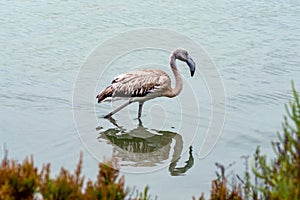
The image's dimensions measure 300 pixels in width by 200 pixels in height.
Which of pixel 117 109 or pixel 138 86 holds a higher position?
pixel 138 86

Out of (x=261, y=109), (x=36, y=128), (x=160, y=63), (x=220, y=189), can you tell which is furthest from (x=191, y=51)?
(x=220, y=189)

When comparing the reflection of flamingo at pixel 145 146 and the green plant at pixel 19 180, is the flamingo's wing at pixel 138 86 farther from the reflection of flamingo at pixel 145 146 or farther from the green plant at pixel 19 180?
the green plant at pixel 19 180

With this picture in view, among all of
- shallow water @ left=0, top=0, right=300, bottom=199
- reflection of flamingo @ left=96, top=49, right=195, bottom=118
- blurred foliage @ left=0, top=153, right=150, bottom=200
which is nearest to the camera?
blurred foliage @ left=0, top=153, right=150, bottom=200

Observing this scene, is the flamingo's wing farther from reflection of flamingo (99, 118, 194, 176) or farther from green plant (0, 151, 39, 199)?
green plant (0, 151, 39, 199)

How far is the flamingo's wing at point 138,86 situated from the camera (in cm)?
1145

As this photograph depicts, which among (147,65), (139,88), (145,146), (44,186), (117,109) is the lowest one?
(44,186)

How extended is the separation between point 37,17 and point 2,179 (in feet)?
45.2

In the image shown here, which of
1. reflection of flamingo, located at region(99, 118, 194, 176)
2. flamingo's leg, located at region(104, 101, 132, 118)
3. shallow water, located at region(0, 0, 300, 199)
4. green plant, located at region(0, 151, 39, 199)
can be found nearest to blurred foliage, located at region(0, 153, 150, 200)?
green plant, located at region(0, 151, 39, 199)

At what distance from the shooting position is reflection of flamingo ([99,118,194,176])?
9.89 metres

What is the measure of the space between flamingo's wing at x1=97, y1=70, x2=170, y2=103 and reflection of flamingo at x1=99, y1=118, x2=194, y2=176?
50 centimetres

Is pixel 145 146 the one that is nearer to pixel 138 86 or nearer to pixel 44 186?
pixel 138 86

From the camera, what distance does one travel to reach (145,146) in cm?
1059

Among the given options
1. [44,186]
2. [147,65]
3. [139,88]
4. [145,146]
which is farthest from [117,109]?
[44,186]

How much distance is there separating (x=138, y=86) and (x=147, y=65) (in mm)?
3345
